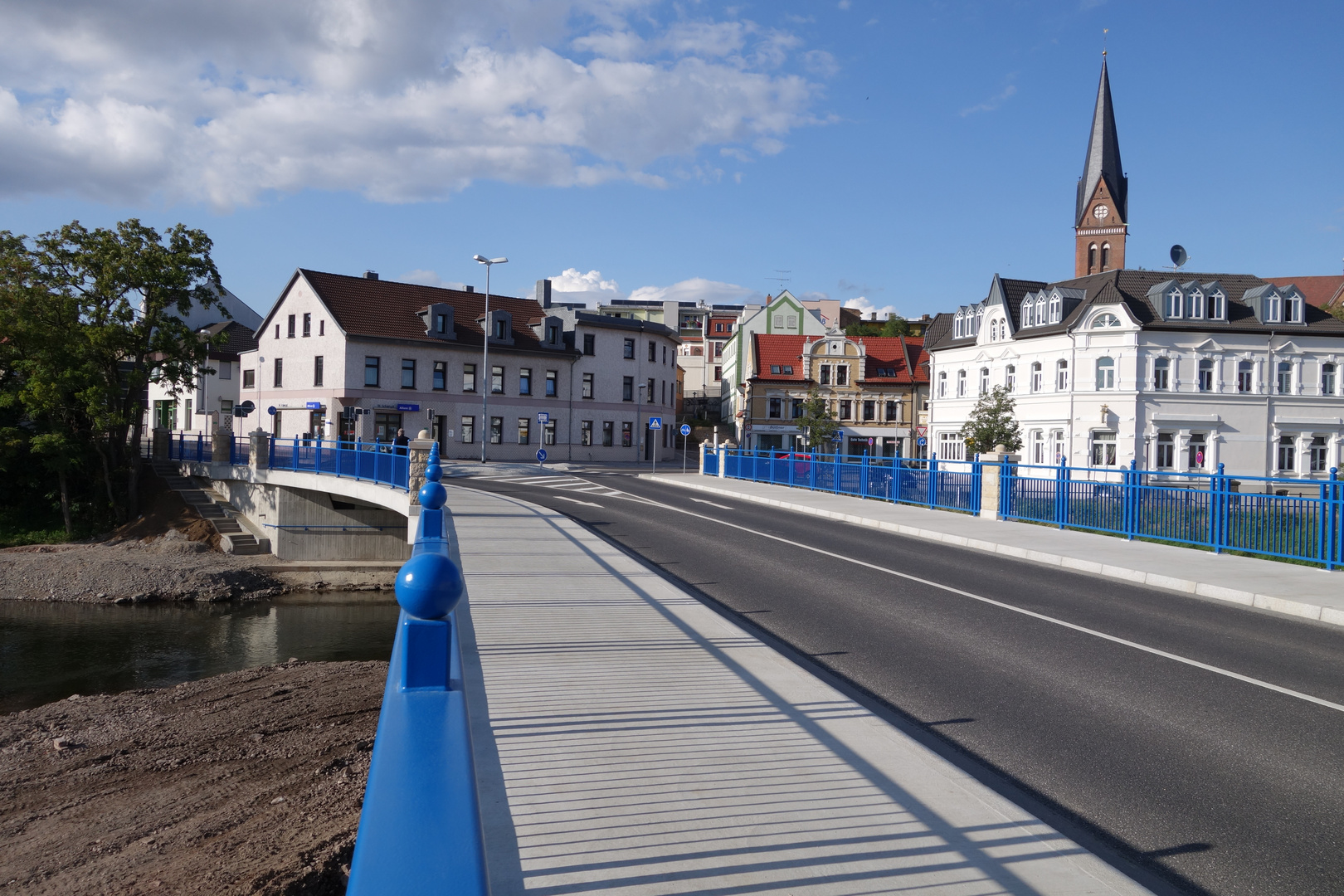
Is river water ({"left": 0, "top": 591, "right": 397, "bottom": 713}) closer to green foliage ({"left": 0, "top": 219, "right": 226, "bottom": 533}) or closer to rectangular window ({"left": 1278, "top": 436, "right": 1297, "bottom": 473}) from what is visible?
green foliage ({"left": 0, "top": 219, "right": 226, "bottom": 533})

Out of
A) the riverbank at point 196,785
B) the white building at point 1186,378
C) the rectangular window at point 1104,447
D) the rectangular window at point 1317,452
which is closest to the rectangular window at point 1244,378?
the white building at point 1186,378

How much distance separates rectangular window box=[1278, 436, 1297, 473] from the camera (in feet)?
155

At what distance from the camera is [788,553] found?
14.5 m

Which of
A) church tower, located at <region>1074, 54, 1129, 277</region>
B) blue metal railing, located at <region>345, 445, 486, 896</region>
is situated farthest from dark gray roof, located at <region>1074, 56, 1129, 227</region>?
blue metal railing, located at <region>345, 445, 486, 896</region>

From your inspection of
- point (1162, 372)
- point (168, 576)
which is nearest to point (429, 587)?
point (168, 576)

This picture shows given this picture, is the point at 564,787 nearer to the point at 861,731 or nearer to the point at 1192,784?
the point at 861,731

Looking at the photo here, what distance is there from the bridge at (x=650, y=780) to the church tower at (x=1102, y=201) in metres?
69.0

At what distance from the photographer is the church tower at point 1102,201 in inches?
2611

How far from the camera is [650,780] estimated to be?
4.44 metres

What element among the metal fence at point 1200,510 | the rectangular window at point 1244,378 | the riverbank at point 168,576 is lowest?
the riverbank at point 168,576

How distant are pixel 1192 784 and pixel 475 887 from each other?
4.87 meters

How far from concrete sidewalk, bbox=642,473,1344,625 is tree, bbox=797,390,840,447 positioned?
30497mm

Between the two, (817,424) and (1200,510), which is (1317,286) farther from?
(1200,510)

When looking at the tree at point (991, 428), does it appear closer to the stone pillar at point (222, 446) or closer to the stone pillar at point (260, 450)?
the stone pillar at point (260, 450)
